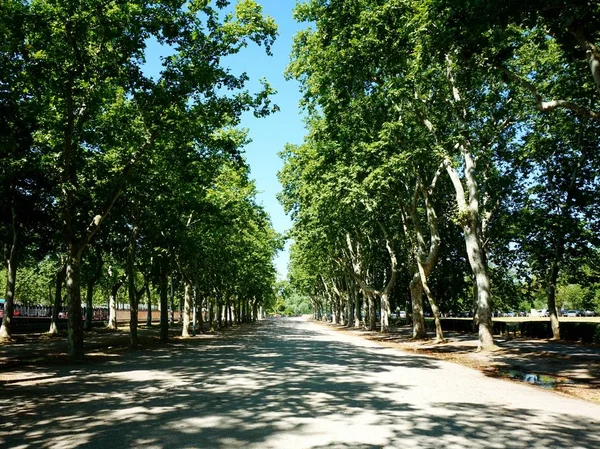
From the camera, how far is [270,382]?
10836mm

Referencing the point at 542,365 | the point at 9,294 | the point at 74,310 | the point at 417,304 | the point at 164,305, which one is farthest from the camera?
the point at 417,304

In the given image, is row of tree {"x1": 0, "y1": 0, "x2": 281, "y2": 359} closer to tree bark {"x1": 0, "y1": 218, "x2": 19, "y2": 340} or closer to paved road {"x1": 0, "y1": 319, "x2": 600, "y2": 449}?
tree bark {"x1": 0, "y1": 218, "x2": 19, "y2": 340}

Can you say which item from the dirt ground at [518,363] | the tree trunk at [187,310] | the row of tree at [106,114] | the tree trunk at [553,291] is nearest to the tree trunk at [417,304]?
the dirt ground at [518,363]

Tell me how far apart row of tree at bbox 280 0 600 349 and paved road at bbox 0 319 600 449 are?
22.0ft

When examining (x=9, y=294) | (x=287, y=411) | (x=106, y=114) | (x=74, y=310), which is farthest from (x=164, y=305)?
(x=287, y=411)

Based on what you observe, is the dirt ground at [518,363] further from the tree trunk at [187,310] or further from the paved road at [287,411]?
the tree trunk at [187,310]

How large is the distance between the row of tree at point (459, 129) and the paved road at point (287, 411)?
264 inches

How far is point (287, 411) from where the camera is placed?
7531 mm

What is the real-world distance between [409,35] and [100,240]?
65.0ft

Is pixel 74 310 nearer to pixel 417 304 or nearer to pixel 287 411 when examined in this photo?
pixel 287 411

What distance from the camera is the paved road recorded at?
5906 millimetres

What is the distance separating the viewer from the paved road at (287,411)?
5906mm

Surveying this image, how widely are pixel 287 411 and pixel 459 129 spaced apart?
45.1 feet

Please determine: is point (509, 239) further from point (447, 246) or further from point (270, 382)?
point (270, 382)
